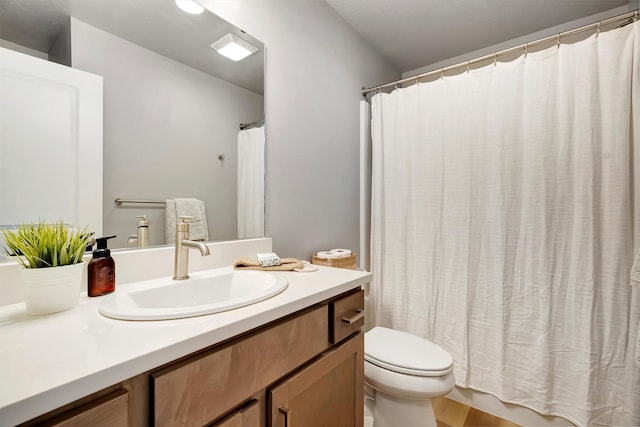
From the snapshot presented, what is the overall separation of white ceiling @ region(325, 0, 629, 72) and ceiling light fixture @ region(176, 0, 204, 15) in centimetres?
95

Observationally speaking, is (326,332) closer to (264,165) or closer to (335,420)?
(335,420)

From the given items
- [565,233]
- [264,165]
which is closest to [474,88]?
[565,233]

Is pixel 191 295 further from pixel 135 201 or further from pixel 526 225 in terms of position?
pixel 526 225

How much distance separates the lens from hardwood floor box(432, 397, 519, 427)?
5.16 ft

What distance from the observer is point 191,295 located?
0.97 metres

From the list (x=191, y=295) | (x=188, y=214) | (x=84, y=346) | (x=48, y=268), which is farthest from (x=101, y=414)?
(x=188, y=214)

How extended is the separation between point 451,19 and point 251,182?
5.78ft

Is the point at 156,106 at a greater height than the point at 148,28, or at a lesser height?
lesser

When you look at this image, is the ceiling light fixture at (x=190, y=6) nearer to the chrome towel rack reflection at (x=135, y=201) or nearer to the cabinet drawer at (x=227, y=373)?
the chrome towel rack reflection at (x=135, y=201)

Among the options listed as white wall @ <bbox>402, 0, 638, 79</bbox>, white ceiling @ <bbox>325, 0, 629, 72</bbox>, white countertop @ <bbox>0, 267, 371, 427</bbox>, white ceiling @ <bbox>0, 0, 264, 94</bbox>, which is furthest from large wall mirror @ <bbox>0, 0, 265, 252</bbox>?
white wall @ <bbox>402, 0, 638, 79</bbox>

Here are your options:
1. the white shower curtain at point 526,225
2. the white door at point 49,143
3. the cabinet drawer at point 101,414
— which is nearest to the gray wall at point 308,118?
the white shower curtain at point 526,225

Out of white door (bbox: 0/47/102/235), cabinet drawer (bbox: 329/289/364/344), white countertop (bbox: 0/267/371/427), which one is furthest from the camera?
cabinet drawer (bbox: 329/289/364/344)

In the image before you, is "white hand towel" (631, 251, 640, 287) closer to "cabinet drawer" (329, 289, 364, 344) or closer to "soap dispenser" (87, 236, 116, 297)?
"cabinet drawer" (329, 289, 364, 344)

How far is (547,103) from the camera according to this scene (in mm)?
1460
